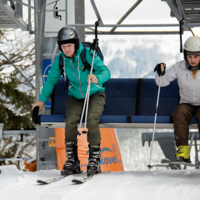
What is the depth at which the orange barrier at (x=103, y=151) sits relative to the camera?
5.74 meters

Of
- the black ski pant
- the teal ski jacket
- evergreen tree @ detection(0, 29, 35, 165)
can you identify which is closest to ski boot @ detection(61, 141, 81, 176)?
the teal ski jacket

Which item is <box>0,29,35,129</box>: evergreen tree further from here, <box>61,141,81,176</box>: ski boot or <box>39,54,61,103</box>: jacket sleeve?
<box>61,141,81,176</box>: ski boot

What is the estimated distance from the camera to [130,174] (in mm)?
3289

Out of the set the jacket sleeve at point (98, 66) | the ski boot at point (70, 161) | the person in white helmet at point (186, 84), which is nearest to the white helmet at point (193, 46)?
the person in white helmet at point (186, 84)

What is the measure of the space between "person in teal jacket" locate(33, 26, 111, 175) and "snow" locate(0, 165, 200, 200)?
0.24 metres

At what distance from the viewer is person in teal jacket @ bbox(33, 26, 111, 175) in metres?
3.23

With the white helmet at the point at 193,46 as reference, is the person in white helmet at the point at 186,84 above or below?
below

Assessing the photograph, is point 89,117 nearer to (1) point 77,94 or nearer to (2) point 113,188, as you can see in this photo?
(1) point 77,94

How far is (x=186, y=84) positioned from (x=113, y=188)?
133 centimetres

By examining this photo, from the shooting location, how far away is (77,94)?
3.46 m

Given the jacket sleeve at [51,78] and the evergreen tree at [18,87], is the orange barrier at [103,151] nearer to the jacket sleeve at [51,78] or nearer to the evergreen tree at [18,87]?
the jacket sleeve at [51,78]

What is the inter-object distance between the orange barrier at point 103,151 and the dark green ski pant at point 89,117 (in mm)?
2359

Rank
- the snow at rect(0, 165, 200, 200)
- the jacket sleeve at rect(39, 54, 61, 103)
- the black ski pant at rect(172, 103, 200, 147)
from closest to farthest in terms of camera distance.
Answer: the snow at rect(0, 165, 200, 200)
the black ski pant at rect(172, 103, 200, 147)
the jacket sleeve at rect(39, 54, 61, 103)

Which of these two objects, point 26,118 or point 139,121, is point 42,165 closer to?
point 139,121
